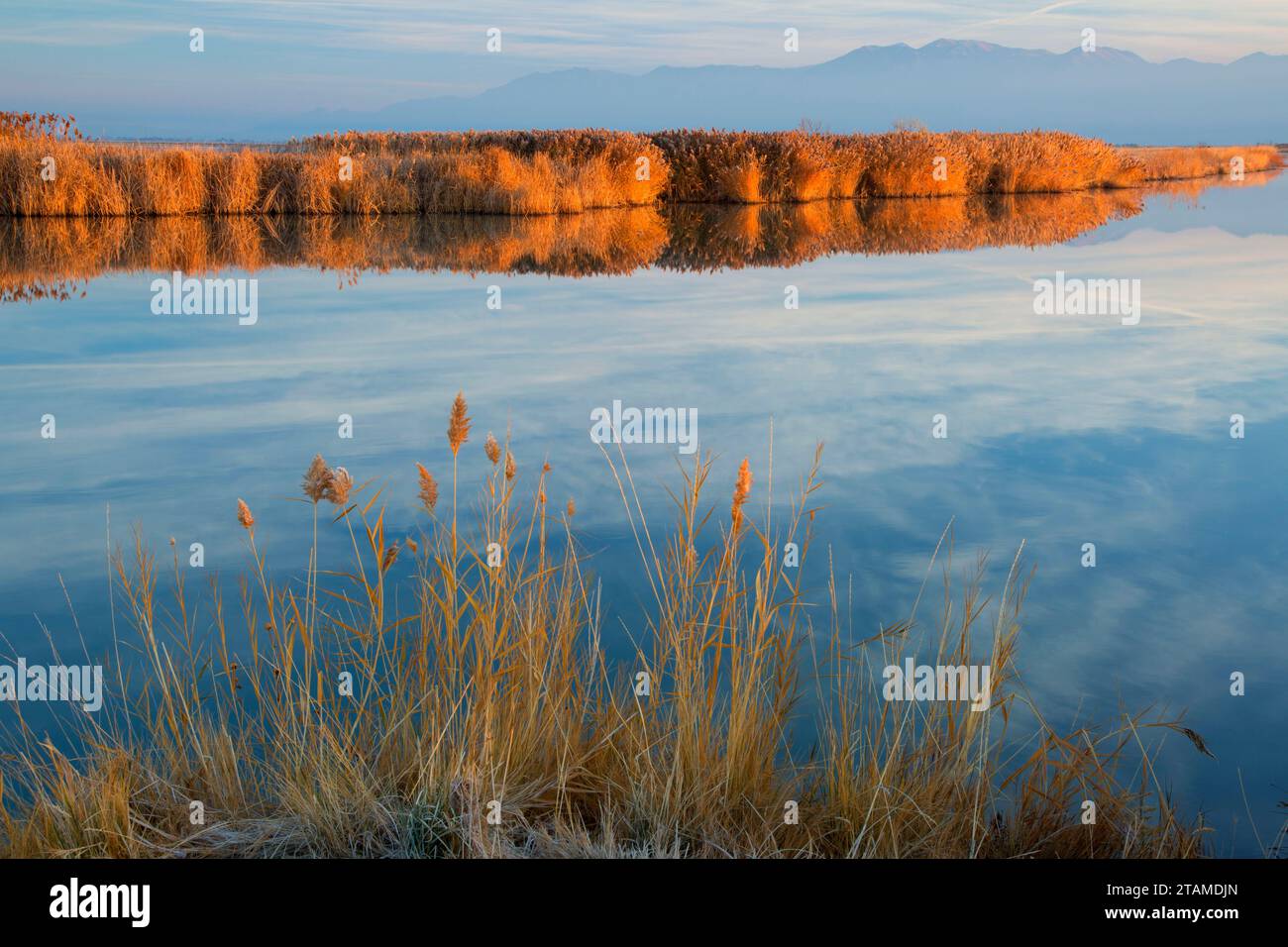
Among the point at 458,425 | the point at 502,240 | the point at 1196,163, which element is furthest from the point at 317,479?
the point at 1196,163

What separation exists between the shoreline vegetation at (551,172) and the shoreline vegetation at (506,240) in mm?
312

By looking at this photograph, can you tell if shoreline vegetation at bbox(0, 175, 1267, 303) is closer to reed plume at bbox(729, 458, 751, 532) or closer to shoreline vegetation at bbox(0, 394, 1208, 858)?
shoreline vegetation at bbox(0, 394, 1208, 858)

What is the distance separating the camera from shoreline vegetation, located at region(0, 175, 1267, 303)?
1133cm

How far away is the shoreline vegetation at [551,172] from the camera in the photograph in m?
14.2

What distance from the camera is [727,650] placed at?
3615mm

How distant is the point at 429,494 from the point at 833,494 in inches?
114

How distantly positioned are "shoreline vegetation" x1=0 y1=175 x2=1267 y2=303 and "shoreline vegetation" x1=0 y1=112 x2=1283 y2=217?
312mm

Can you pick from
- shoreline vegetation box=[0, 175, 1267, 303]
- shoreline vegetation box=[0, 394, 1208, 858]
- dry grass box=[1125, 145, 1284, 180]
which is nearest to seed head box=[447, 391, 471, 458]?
shoreline vegetation box=[0, 394, 1208, 858]

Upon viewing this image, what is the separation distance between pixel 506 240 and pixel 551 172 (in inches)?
120

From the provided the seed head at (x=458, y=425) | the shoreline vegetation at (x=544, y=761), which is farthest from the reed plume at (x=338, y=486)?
the seed head at (x=458, y=425)

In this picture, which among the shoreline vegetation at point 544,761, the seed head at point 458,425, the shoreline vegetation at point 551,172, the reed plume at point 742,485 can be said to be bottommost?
the shoreline vegetation at point 544,761

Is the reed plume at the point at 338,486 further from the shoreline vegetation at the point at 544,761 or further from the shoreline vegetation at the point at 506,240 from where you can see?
the shoreline vegetation at the point at 506,240
